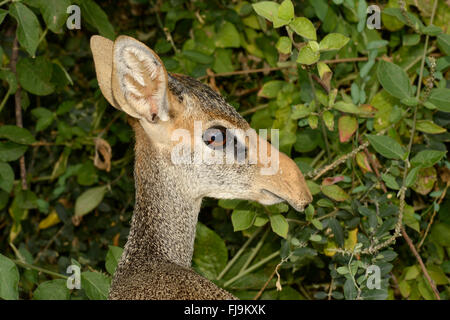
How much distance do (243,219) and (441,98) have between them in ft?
2.65

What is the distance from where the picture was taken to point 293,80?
289cm

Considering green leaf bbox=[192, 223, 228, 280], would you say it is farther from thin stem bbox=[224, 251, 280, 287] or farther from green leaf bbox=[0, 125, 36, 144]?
green leaf bbox=[0, 125, 36, 144]

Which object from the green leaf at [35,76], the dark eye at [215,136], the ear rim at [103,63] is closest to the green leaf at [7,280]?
the ear rim at [103,63]

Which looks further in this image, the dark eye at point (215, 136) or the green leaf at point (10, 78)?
the green leaf at point (10, 78)

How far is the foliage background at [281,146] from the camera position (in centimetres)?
227

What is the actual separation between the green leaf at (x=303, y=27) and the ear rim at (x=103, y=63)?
590mm

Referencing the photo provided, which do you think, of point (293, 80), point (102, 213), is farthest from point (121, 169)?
point (293, 80)

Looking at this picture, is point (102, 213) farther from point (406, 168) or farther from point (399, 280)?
point (406, 168)

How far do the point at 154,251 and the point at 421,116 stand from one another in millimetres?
1227

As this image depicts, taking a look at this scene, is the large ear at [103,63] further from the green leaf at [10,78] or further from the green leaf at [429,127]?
the green leaf at [429,127]

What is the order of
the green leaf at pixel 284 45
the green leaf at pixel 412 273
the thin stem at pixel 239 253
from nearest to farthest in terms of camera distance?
the green leaf at pixel 284 45 → the green leaf at pixel 412 273 → the thin stem at pixel 239 253

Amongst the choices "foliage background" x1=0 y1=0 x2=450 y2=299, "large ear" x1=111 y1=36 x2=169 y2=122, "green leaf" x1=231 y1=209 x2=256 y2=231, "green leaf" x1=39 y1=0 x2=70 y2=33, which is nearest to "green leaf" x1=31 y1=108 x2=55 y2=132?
"foliage background" x1=0 y1=0 x2=450 y2=299

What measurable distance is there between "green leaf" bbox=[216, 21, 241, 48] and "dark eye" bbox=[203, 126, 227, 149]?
3.76 ft

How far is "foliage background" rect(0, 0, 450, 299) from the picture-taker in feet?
7.46
